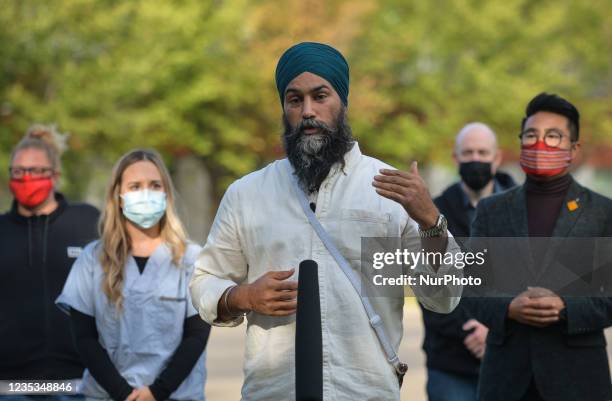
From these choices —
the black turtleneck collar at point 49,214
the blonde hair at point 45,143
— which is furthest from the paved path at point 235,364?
the black turtleneck collar at point 49,214

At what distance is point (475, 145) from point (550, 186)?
6.58 ft

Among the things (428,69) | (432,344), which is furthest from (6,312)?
(428,69)

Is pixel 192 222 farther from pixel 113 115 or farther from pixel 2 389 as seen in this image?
pixel 2 389

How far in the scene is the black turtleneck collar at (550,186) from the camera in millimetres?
5945

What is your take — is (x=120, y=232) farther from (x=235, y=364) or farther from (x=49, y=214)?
(x=235, y=364)

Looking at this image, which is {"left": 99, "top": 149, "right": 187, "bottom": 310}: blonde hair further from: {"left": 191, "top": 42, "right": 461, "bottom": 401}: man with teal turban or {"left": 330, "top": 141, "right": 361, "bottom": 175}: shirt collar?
{"left": 330, "top": 141, "right": 361, "bottom": 175}: shirt collar

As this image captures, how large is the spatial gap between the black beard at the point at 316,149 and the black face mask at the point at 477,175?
12.0ft

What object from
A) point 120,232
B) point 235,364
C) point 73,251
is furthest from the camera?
point 235,364

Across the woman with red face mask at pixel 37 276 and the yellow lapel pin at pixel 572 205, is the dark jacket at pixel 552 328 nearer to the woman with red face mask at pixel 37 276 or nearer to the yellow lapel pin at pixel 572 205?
the yellow lapel pin at pixel 572 205

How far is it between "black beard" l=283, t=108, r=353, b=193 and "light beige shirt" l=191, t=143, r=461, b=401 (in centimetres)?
4

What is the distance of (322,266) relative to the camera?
13.3 ft

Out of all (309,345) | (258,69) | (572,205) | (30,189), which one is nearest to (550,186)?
(572,205)

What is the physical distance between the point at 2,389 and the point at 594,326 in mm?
3465

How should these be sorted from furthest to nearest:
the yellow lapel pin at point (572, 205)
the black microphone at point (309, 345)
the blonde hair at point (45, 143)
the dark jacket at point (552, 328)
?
the blonde hair at point (45, 143) → the yellow lapel pin at point (572, 205) → the dark jacket at point (552, 328) → the black microphone at point (309, 345)
